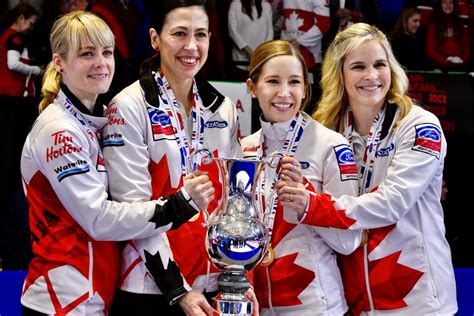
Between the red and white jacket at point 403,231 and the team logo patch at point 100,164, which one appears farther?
the red and white jacket at point 403,231

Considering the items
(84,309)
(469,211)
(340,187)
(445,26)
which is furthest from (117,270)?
(445,26)

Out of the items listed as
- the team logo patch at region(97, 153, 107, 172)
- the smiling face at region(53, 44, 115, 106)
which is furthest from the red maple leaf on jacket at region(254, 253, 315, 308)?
the smiling face at region(53, 44, 115, 106)

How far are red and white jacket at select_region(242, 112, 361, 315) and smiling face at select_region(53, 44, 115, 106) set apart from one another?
26.7 inches

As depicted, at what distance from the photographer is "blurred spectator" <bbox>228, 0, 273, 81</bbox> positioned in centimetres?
719

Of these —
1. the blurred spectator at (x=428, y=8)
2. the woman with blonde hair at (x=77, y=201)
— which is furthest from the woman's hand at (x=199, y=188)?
the blurred spectator at (x=428, y=8)

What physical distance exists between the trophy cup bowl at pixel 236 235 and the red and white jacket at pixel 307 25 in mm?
4630

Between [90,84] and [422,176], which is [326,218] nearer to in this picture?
[422,176]

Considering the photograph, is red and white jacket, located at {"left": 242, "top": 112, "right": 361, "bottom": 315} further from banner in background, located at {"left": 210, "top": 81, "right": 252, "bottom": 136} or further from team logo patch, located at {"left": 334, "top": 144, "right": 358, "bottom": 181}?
banner in background, located at {"left": 210, "top": 81, "right": 252, "bottom": 136}

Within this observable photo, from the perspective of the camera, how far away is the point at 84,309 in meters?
2.88

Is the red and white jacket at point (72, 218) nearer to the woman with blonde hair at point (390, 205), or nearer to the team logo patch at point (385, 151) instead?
the woman with blonde hair at point (390, 205)

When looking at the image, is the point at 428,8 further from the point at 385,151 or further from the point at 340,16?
the point at 385,151

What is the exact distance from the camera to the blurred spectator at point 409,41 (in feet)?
24.8

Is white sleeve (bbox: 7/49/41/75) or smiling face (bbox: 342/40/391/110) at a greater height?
smiling face (bbox: 342/40/391/110)

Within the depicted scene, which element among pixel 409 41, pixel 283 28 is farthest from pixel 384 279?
pixel 409 41
